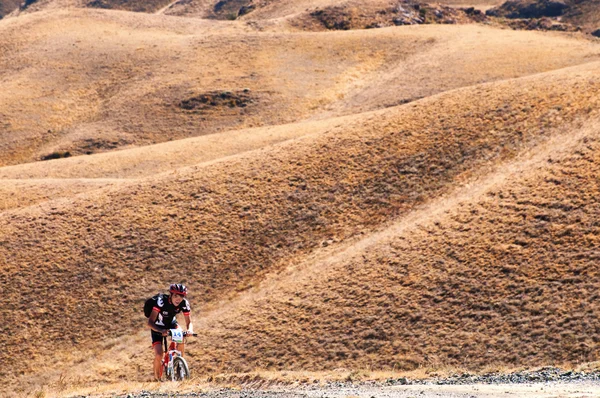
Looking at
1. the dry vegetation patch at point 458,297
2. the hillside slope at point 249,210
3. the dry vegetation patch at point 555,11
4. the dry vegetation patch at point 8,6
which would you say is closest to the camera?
the dry vegetation patch at point 458,297

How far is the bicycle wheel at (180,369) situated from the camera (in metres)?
16.5

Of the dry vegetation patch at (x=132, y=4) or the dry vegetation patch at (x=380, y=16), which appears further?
the dry vegetation patch at (x=132, y=4)

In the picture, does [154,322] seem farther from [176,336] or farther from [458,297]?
[458,297]

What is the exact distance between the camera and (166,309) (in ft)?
53.3

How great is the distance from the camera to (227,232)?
104ft

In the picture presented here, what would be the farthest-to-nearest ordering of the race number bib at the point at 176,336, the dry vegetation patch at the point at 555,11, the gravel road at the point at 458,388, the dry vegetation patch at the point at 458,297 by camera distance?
the dry vegetation patch at the point at 555,11, the dry vegetation patch at the point at 458,297, the race number bib at the point at 176,336, the gravel road at the point at 458,388

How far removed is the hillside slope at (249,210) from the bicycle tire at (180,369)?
26.7ft

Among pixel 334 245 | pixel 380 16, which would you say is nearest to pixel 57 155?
pixel 334 245

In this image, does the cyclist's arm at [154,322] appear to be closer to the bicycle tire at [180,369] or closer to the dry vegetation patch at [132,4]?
the bicycle tire at [180,369]

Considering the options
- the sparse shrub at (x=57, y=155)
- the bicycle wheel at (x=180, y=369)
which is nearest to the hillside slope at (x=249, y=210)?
the bicycle wheel at (x=180, y=369)

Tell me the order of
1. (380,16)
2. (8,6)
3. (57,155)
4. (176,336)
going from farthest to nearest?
(8,6)
(380,16)
(57,155)
(176,336)

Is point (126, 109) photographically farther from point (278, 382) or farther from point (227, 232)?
point (278, 382)

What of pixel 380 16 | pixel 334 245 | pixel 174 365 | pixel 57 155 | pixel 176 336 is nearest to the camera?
pixel 176 336

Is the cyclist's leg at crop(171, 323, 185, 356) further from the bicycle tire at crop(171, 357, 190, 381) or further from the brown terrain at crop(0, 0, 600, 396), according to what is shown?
the brown terrain at crop(0, 0, 600, 396)
